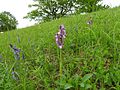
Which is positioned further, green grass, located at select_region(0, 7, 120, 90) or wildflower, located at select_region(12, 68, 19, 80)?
wildflower, located at select_region(12, 68, 19, 80)

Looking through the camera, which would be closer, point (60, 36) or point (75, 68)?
point (60, 36)

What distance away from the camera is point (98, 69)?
319 centimetres

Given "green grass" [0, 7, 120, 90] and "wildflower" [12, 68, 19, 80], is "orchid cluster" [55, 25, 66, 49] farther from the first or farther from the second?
"wildflower" [12, 68, 19, 80]

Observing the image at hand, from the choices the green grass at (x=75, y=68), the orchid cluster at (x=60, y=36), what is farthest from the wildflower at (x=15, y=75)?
the orchid cluster at (x=60, y=36)

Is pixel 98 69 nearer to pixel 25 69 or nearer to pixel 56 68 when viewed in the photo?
pixel 56 68

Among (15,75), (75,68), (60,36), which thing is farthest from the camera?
(75,68)

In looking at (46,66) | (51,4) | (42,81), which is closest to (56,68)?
(46,66)

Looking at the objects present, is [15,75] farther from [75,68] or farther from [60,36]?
[60,36]

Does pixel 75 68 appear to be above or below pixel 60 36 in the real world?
below

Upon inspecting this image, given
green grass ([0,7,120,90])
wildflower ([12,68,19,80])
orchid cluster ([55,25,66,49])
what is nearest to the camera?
orchid cluster ([55,25,66,49])

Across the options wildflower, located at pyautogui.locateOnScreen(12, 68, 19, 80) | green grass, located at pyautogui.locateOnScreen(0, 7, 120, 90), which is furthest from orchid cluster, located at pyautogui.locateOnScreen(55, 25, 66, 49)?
wildflower, located at pyautogui.locateOnScreen(12, 68, 19, 80)

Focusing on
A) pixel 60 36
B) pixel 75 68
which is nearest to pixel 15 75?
pixel 75 68

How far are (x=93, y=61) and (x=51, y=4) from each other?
48.3m

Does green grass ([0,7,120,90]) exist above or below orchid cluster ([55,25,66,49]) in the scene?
below
